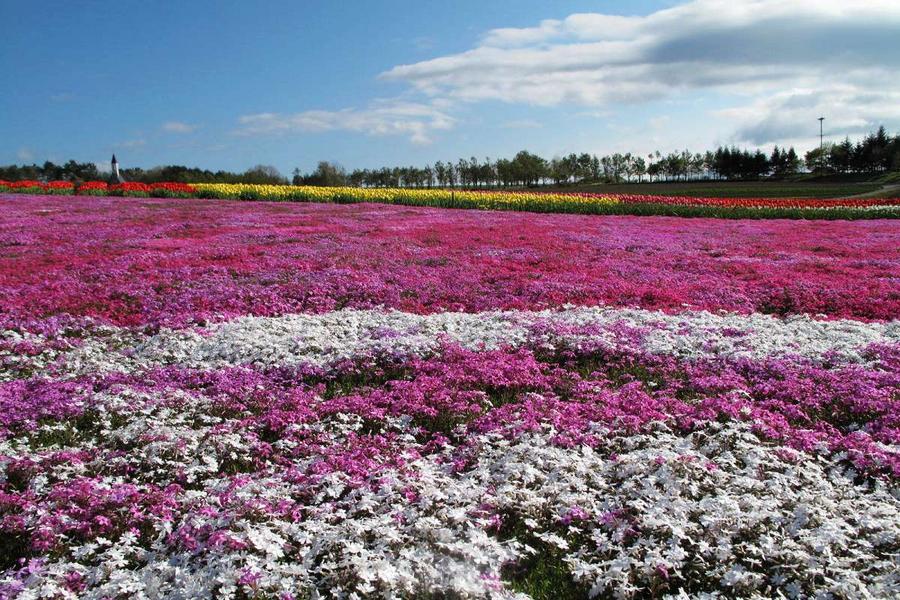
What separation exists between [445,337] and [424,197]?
123 feet

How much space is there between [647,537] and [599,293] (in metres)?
10.7

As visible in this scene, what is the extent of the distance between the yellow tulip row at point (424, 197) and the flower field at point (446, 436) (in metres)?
29.6

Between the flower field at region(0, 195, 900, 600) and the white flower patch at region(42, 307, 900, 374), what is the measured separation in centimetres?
8

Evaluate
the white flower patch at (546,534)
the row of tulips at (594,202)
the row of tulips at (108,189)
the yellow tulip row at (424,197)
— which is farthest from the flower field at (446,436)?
the row of tulips at (108,189)

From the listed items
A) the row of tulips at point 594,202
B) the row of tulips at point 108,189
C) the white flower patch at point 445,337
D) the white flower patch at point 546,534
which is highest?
the row of tulips at point 108,189

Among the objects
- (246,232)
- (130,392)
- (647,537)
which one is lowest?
(647,537)

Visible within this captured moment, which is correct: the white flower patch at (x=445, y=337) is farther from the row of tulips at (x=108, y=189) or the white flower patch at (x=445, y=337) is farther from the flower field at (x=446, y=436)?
the row of tulips at (x=108, y=189)

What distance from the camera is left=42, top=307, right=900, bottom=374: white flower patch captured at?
10797 millimetres

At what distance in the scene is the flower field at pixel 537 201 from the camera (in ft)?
141

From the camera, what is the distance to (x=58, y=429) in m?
8.10

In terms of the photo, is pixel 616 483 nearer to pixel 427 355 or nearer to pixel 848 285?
pixel 427 355

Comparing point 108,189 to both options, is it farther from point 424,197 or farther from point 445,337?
point 445,337

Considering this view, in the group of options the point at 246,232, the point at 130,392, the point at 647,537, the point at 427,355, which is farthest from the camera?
the point at 246,232

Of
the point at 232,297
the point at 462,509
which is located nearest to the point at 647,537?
the point at 462,509
